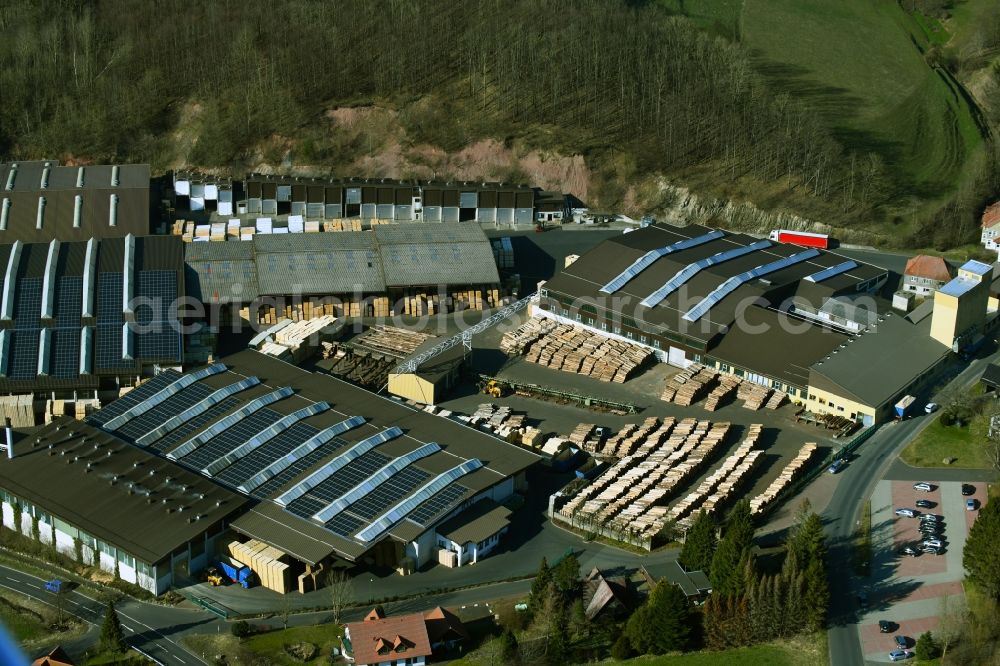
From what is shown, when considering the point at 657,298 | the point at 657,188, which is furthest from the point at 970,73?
the point at 657,298

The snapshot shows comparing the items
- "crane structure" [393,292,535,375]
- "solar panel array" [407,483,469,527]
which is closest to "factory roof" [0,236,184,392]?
"crane structure" [393,292,535,375]

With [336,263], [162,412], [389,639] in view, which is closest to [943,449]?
[389,639]

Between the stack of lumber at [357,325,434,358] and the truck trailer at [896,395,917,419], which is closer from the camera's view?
the truck trailer at [896,395,917,419]

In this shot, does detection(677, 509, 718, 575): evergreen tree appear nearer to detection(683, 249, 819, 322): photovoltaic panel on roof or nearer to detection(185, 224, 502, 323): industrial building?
detection(683, 249, 819, 322): photovoltaic panel on roof

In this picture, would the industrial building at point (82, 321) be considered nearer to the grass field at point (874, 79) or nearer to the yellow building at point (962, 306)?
the yellow building at point (962, 306)

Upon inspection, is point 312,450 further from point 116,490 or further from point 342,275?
point 342,275

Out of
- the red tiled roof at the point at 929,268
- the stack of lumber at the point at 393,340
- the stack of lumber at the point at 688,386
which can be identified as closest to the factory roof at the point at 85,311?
the stack of lumber at the point at 393,340

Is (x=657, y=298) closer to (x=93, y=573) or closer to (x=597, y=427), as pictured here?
(x=597, y=427)

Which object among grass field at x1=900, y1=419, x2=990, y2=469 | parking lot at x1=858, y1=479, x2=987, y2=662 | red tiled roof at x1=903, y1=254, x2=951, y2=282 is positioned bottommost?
parking lot at x1=858, y1=479, x2=987, y2=662
